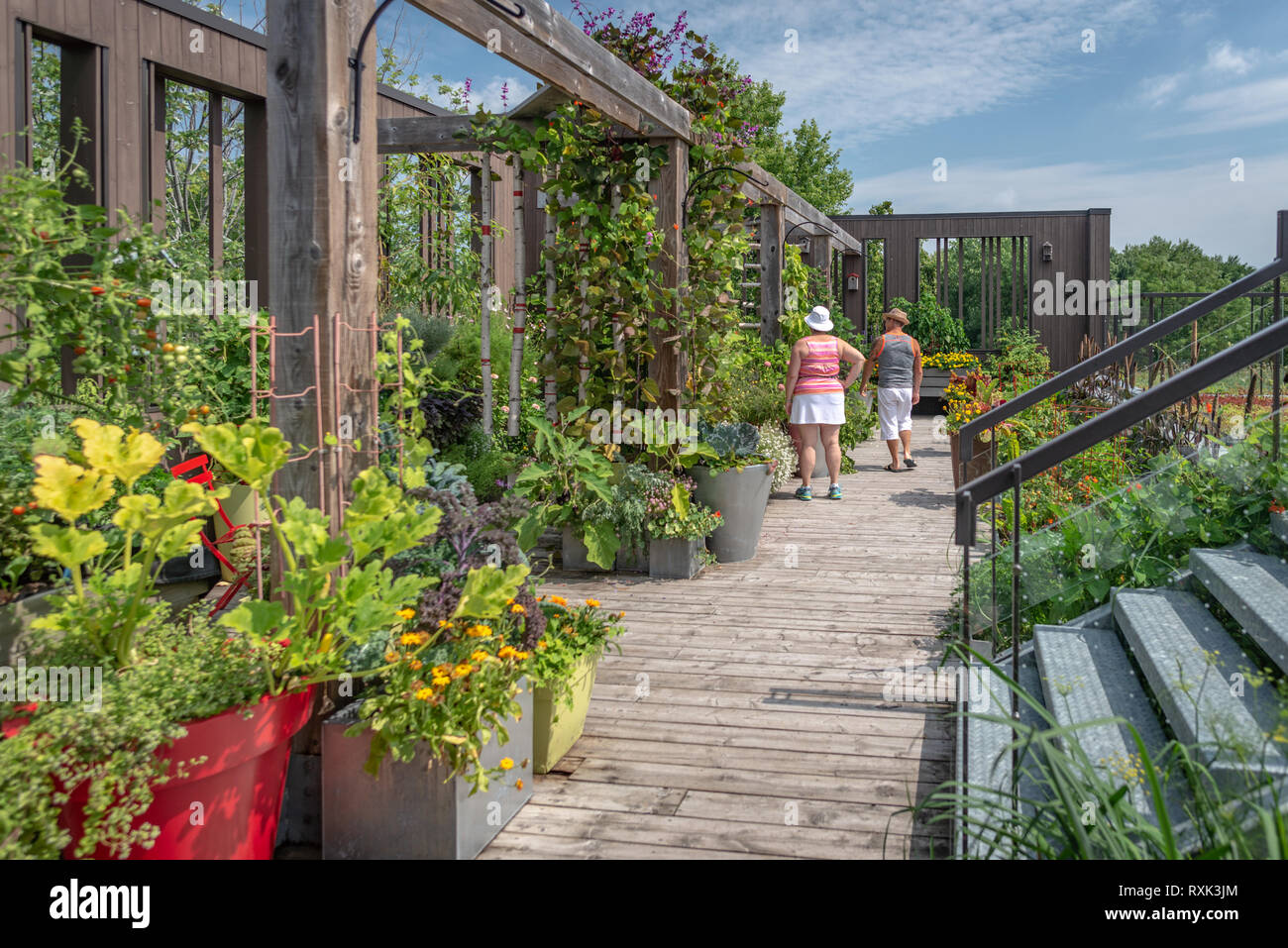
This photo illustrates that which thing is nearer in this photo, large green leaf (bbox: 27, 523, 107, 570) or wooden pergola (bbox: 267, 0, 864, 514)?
large green leaf (bbox: 27, 523, 107, 570)

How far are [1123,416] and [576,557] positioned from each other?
3777mm

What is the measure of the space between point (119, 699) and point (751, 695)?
2.36 m

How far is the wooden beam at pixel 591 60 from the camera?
13.0 feet

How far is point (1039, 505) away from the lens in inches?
198

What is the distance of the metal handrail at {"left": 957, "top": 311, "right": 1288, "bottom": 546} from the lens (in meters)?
2.53

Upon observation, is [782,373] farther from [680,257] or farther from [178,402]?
[178,402]

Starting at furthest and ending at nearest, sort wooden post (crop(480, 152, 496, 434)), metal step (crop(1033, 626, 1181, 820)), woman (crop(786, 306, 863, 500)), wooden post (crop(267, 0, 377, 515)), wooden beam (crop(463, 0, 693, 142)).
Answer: woman (crop(786, 306, 863, 500))
wooden post (crop(480, 152, 496, 434))
wooden beam (crop(463, 0, 693, 142))
wooden post (crop(267, 0, 377, 515))
metal step (crop(1033, 626, 1181, 820))

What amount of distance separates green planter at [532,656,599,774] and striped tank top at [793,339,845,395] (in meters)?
4.84

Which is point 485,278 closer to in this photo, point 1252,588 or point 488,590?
point 488,590

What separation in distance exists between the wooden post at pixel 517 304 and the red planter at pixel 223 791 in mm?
4107

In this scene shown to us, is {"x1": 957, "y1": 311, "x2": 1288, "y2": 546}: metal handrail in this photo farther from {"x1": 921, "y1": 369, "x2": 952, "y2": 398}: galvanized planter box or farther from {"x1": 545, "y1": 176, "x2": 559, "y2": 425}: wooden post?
{"x1": 921, "y1": 369, "x2": 952, "y2": 398}: galvanized planter box

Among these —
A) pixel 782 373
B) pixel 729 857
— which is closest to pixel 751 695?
pixel 729 857

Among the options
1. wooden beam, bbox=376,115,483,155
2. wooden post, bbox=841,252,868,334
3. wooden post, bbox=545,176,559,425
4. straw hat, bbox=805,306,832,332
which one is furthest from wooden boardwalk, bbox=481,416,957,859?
wooden post, bbox=841,252,868,334

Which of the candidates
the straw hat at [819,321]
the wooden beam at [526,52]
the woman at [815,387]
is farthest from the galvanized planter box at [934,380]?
the wooden beam at [526,52]
